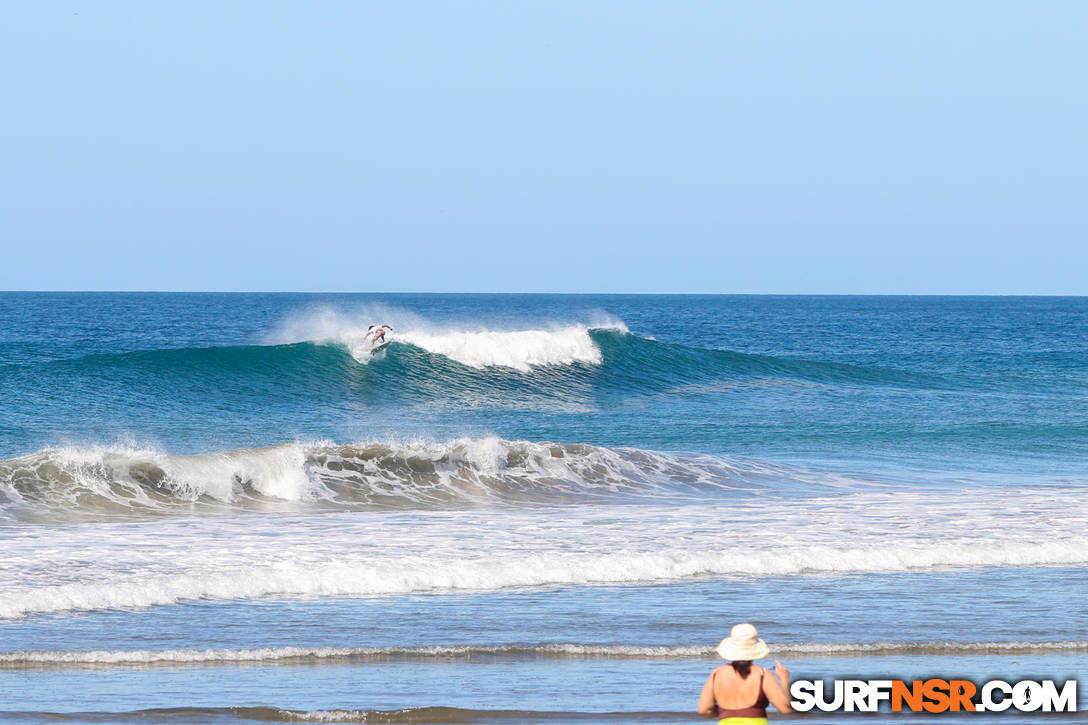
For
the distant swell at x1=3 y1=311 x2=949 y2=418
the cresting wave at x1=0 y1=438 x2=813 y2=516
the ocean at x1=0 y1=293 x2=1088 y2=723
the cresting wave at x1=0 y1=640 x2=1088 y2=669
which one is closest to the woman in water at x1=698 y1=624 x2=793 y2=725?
the ocean at x1=0 y1=293 x2=1088 y2=723

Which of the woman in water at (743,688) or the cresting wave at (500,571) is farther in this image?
the cresting wave at (500,571)

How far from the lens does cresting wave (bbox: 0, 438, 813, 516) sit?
14688 mm

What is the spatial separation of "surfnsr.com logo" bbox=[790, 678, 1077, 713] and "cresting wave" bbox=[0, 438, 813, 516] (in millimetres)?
8316

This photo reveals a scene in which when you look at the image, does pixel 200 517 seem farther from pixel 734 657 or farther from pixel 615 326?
pixel 615 326

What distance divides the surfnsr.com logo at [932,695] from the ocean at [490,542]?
159 mm

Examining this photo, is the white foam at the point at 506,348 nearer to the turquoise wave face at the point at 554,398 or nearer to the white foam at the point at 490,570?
the turquoise wave face at the point at 554,398

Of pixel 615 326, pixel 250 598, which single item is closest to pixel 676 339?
pixel 615 326

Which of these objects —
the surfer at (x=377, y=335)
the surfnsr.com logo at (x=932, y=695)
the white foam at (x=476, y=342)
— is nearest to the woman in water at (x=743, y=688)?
the surfnsr.com logo at (x=932, y=695)

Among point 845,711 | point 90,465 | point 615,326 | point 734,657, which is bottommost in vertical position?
point 845,711

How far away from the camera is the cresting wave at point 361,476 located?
48.2ft

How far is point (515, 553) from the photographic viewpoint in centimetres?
1117

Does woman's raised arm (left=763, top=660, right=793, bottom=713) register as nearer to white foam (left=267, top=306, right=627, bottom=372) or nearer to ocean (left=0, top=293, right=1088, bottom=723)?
ocean (left=0, top=293, right=1088, bottom=723)

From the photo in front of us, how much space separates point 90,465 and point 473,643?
28.4 feet

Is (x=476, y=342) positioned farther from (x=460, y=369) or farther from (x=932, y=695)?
(x=932, y=695)
